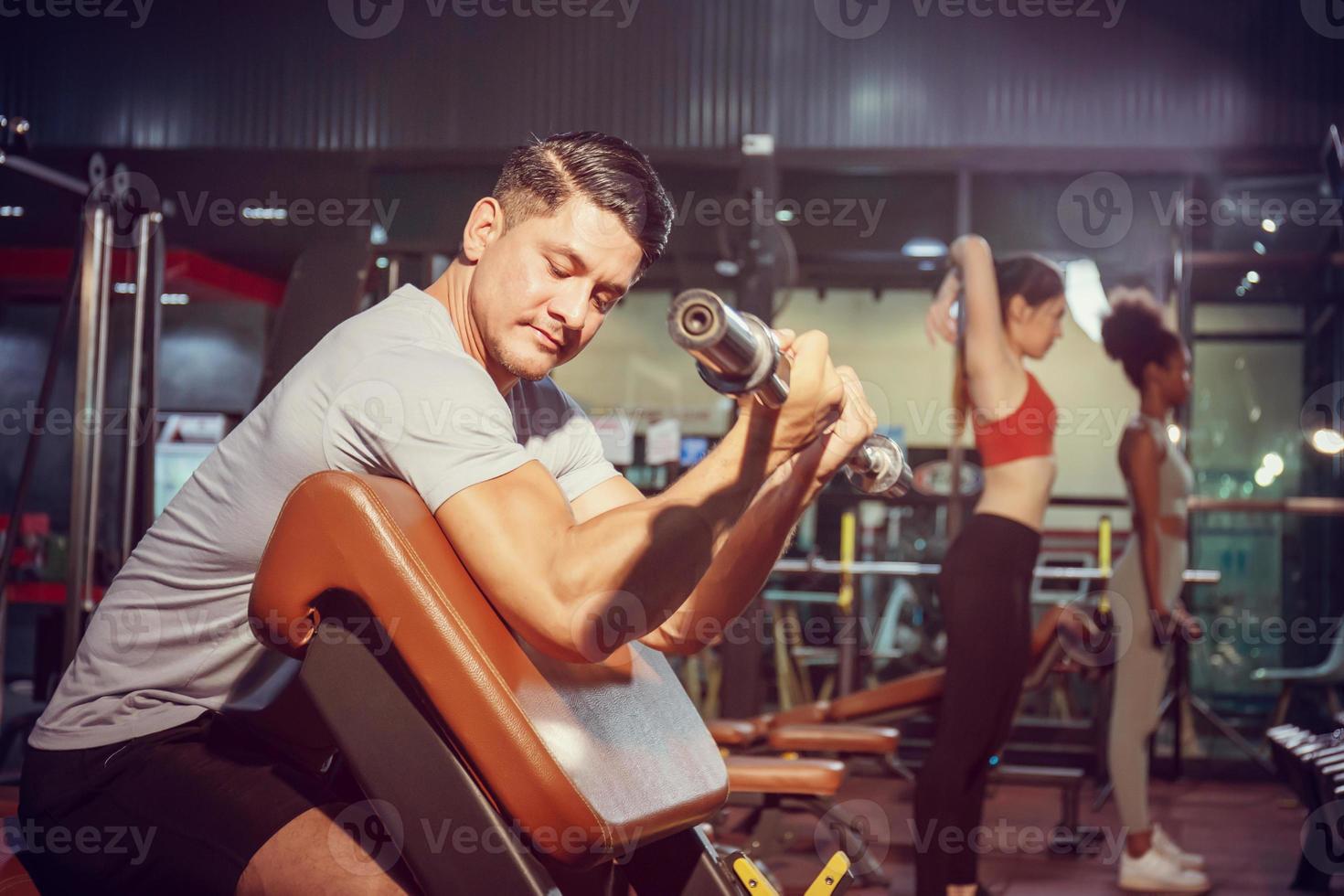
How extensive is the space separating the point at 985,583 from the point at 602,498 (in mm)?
1379

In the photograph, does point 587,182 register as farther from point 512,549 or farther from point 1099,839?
point 1099,839

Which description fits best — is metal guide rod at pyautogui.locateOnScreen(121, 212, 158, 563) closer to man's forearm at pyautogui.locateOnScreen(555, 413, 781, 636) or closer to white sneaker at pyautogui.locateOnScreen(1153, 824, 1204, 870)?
man's forearm at pyautogui.locateOnScreen(555, 413, 781, 636)

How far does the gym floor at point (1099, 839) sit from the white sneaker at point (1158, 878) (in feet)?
0.18

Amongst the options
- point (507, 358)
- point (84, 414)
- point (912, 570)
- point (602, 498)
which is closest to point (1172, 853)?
point (912, 570)

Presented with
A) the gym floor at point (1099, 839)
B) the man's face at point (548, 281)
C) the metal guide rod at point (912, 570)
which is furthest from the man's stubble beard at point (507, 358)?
the metal guide rod at point (912, 570)

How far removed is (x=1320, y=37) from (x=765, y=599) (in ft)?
11.2

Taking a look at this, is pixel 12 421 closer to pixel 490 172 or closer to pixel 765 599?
pixel 490 172

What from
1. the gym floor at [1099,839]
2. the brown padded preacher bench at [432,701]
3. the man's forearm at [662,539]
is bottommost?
the gym floor at [1099,839]

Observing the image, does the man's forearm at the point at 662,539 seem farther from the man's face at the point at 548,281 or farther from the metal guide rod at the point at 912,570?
the metal guide rod at the point at 912,570

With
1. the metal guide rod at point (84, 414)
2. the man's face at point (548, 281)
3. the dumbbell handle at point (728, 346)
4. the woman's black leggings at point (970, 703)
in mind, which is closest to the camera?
the dumbbell handle at point (728, 346)

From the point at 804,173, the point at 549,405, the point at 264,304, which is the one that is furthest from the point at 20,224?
the point at 549,405

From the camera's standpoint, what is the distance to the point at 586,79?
17.3 ft

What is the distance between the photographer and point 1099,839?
3.89 m

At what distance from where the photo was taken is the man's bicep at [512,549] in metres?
1.01
